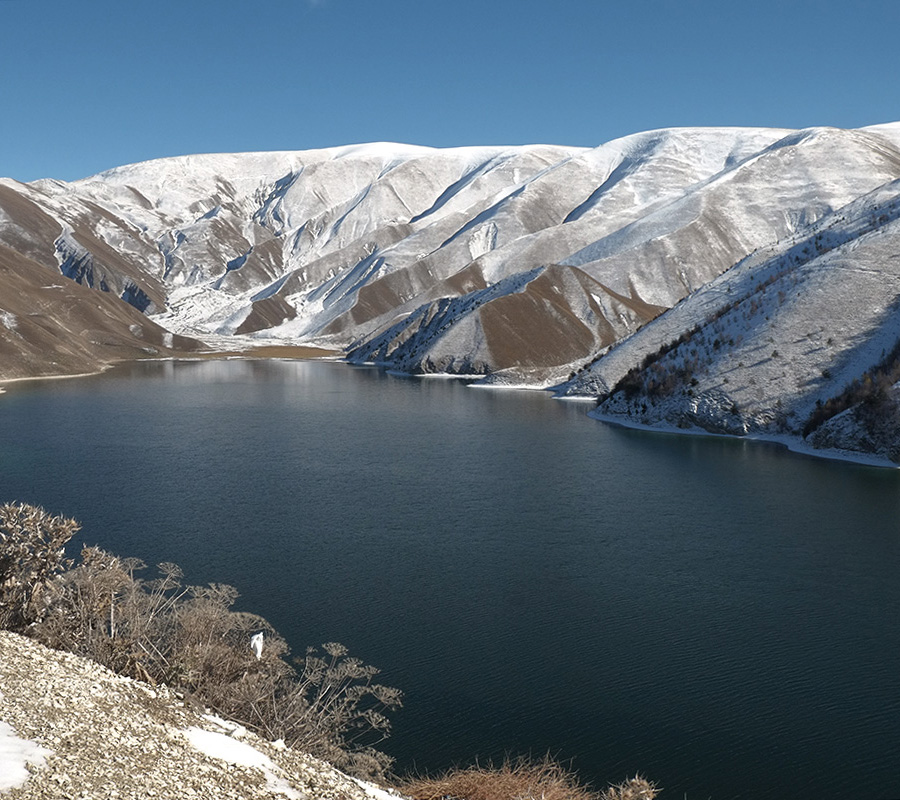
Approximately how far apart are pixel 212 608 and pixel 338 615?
18.0 feet

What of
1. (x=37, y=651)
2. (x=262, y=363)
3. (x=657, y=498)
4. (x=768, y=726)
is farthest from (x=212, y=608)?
(x=262, y=363)

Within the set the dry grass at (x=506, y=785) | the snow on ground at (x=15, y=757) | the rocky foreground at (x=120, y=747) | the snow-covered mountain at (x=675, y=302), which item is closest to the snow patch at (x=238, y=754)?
the rocky foreground at (x=120, y=747)

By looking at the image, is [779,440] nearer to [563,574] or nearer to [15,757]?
[563,574]

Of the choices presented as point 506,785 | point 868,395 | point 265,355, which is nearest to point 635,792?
point 506,785

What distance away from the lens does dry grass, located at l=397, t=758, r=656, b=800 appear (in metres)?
12.7

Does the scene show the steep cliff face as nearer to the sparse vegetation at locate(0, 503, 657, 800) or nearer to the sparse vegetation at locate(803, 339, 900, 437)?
the sparse vegetation at locate(803, 339, 900, 437)

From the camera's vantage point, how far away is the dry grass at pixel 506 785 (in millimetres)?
12727

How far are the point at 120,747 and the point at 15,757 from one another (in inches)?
50.1

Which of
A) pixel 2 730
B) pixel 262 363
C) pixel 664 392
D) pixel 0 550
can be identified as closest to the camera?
pixel 2 730

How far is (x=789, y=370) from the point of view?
179 feet

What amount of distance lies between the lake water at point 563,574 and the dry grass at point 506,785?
58 centimetres

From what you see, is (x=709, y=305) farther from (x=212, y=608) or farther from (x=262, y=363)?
(x=262, y=363)

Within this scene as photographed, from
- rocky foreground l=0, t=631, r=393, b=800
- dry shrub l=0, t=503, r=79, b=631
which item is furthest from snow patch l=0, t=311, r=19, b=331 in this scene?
rocky foreground l=0, t=631, r=393, b=800

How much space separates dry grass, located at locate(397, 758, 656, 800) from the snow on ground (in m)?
5.65
